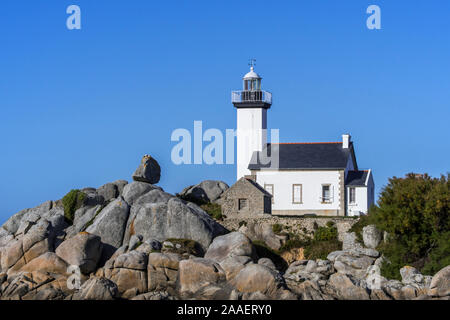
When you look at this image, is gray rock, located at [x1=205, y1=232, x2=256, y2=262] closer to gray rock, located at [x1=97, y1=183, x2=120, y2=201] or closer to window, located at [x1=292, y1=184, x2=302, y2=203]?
gray rock, located at [x1=97, y1=183, x2=120, y2=201]

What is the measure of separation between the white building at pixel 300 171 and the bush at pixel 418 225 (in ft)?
38.4

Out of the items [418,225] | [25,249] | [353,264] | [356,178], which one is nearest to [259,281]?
[353,264]

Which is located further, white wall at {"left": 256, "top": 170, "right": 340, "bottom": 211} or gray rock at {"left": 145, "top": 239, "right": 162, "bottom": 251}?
white wall at {"left": 256, "top": 170, "right": 340, "bottom": 211}

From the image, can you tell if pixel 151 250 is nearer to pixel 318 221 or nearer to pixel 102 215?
pixel 102 215

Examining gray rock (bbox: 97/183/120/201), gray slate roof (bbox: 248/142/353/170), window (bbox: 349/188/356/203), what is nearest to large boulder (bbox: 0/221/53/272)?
gray rock (bbox: 97/183/120/201)

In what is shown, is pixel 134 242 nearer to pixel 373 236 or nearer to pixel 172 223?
pixel 172 223

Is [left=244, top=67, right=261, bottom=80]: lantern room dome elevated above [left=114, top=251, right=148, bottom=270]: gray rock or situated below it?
above

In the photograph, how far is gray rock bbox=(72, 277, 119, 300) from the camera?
33.9 metres

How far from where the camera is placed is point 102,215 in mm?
44688

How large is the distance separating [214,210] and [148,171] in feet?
15.9

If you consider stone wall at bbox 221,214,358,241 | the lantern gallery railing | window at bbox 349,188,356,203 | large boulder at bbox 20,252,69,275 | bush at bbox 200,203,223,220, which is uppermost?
the lantern gallery railing

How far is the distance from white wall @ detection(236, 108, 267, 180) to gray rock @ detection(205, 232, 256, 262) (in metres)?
14.7

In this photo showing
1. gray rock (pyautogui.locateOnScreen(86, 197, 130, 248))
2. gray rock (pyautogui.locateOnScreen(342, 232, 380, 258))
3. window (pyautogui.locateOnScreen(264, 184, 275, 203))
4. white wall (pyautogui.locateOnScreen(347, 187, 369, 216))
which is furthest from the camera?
window (pyautogui.locateOnScreen(264, 184, 275, 203))

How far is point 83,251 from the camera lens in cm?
3953
